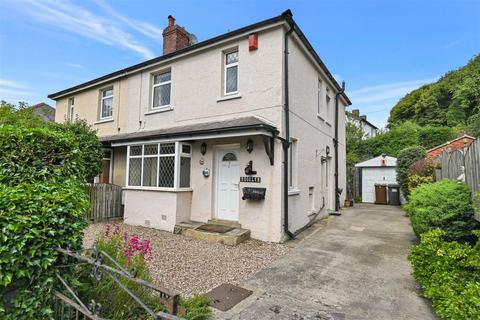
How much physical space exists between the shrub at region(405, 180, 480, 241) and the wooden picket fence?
10190mm

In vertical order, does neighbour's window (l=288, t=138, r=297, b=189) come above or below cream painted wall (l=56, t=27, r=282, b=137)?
A: below

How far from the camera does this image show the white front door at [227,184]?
784 cm

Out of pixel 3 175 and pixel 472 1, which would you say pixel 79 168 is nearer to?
pixel 3 175

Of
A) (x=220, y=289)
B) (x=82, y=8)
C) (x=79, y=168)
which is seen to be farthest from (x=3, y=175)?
(x=82, y=8)

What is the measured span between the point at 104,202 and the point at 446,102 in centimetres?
3509

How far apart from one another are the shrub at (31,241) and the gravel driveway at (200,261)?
2129 mm

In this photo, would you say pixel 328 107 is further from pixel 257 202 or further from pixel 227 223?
pixel 227 223

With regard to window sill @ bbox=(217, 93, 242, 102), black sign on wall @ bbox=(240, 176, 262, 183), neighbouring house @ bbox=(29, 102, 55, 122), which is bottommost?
black sign on wall @ bbox=(240, 176, 262, 183)

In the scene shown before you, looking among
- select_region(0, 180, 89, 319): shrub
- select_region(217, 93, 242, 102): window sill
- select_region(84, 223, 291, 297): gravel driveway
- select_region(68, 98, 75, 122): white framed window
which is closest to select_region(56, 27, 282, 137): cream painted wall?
select_region(217, 93, 242, 102): window sill

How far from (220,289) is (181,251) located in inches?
88.0

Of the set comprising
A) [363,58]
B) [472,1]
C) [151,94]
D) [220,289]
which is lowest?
[220,289]

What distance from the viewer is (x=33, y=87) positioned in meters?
15.2

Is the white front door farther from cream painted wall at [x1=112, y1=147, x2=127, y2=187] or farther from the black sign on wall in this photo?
cream painted wall at [x1=112, y1=147, x2=127, y2=187]

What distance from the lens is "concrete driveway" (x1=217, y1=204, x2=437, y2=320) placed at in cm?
348
